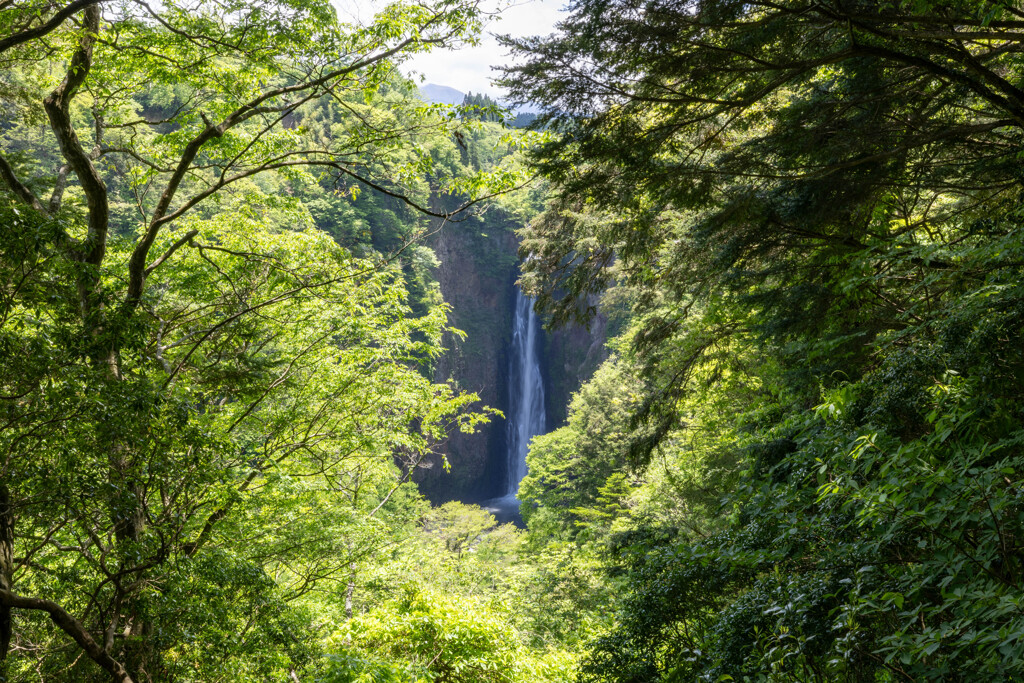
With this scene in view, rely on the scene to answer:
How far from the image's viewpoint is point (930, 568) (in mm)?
2178

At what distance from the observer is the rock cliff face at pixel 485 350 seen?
3491 centimetres

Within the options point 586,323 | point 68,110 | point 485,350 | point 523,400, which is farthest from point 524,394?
point 68,110

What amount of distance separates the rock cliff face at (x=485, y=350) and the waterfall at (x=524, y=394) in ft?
3.74

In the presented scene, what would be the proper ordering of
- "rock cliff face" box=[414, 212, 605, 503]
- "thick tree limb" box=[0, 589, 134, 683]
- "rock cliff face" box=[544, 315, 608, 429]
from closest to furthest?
"thick tree limb" box=[0, 589, 134, 683] → "rock cliff face" box=[414, 212, 605, 503] → "rock cliff face" box=[544, 315, 608, 429]

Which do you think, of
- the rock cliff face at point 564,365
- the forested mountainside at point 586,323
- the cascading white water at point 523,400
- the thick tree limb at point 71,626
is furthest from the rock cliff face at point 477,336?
the thick tree limb at point 71,626

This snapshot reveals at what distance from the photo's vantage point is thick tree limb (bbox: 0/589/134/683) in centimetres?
336

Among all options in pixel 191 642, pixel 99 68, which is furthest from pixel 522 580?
pixel 99 68

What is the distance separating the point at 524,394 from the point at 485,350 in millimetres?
5536

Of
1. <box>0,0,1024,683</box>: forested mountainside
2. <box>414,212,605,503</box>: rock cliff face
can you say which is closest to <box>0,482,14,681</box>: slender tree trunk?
<box>0,0,1024,683</box>: forested mountainside

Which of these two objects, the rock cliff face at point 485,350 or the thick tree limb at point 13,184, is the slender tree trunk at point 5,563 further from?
the rock cliff face at point 485,350

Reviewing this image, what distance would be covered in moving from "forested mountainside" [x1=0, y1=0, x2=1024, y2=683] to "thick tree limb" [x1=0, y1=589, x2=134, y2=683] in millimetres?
21

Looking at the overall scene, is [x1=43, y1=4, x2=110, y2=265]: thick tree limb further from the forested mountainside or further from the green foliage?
the green foliage

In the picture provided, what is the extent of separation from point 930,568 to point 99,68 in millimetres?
7430

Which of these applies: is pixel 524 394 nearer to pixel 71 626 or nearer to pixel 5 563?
pixel 71 626
